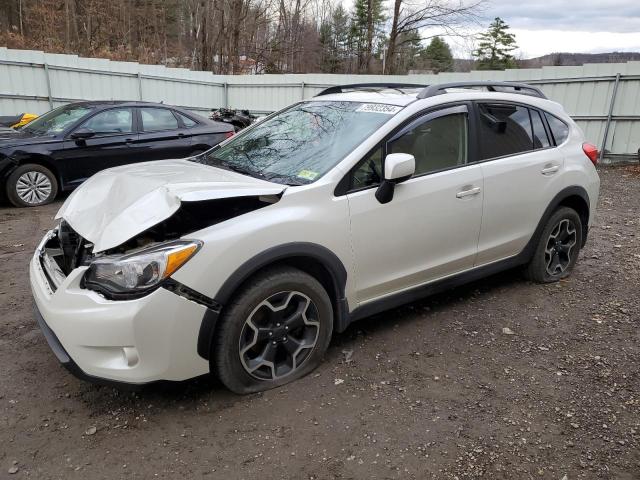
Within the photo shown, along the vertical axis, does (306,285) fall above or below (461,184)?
below

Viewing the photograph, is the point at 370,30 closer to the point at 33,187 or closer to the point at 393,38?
the point at 393,38

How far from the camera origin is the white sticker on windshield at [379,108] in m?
3.31

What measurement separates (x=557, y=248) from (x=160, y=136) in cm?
637

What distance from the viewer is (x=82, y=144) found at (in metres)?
7.38

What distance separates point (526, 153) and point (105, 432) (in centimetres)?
362

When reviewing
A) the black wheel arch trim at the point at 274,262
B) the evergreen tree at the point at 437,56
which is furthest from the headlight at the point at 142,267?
the evergreen tree at the point at 437,56

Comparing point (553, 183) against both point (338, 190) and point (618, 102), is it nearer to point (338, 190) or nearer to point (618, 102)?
point (338, 190)

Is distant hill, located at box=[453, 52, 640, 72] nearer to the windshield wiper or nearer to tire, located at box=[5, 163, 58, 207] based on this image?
the windshield wiper

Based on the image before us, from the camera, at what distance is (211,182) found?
282 centimetres

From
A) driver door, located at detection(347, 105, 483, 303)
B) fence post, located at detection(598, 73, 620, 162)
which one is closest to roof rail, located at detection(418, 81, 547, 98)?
driver door, located at detection(347, 105, 483, 303)

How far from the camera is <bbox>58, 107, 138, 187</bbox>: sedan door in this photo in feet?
24.2

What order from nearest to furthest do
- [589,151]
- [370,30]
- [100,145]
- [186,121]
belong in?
[589,151] → [100,145] → [186,121] → [370,30]

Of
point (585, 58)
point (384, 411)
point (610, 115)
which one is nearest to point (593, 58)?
point (585, 58)

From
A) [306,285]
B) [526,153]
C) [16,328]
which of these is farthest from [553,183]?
[16,328]
